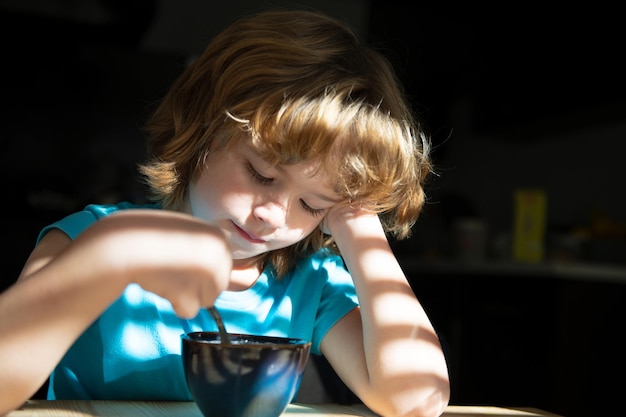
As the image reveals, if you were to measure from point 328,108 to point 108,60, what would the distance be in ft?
10.5

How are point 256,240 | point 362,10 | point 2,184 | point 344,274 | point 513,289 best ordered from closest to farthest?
point 256,240 → point 344,274 → point 513,289 → point 2,184 → point 362,10

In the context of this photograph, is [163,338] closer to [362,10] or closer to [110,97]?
[110,97]

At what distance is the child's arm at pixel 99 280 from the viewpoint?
0.72m

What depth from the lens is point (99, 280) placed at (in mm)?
723

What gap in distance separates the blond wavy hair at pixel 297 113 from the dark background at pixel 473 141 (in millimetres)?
2153

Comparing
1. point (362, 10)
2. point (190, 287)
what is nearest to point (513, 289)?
point (362, 10)


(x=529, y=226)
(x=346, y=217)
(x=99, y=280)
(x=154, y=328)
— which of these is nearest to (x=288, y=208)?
(x=346, y=217)

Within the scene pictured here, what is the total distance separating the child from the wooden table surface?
0.06 metres

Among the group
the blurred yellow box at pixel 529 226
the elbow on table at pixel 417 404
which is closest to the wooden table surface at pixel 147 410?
the elbow on table at pixel 417 404

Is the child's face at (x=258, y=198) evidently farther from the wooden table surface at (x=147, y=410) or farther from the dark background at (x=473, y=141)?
the dark background at (x=473, y=141)

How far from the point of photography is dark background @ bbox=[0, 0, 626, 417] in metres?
3.30

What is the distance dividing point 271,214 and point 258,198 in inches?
1.1

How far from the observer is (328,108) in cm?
108

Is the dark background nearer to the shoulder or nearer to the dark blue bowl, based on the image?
the shoulder
